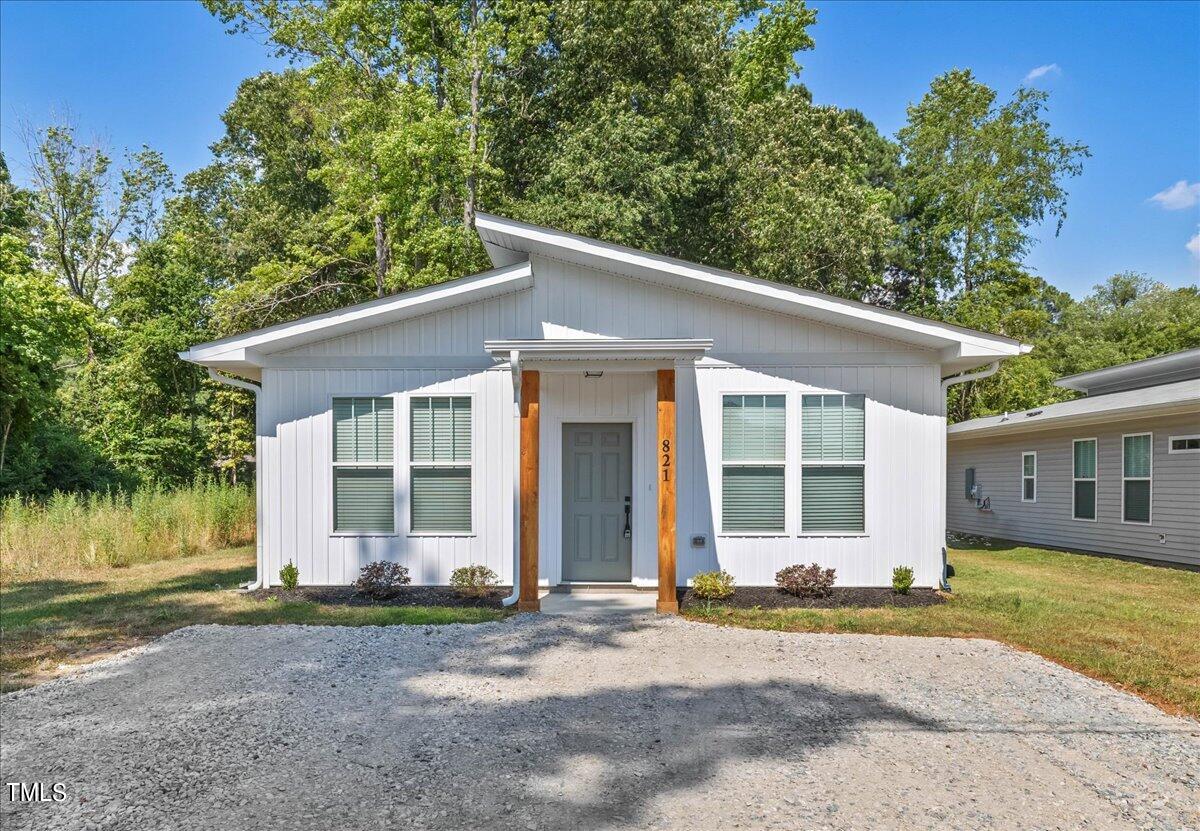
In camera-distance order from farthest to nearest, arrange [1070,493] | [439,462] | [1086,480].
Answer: [1070,493]
[1086,480]
[439,462]

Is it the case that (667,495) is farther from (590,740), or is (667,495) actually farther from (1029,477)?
(1029,477)

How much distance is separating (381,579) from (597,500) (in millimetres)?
2707

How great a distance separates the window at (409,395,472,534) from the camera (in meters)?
8.80

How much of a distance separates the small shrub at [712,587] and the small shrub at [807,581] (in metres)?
0.67

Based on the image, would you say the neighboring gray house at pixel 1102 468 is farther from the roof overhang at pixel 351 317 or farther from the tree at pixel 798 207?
the roof overhang at pixel 351 317

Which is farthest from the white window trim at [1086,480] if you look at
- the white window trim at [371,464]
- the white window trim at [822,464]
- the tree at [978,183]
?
the tree at [978,183]

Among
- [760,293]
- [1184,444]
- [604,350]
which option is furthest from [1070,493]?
[604,350]

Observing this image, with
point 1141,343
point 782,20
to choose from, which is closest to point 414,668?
point 782,20

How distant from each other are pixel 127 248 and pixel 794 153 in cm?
2425

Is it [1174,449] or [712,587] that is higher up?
[1174,449]

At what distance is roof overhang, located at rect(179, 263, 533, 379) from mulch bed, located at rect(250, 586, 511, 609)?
274 centimetres

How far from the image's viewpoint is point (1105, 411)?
12.1 meters

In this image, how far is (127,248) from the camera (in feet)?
89.7

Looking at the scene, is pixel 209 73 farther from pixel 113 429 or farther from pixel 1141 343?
pixel 1141 343
